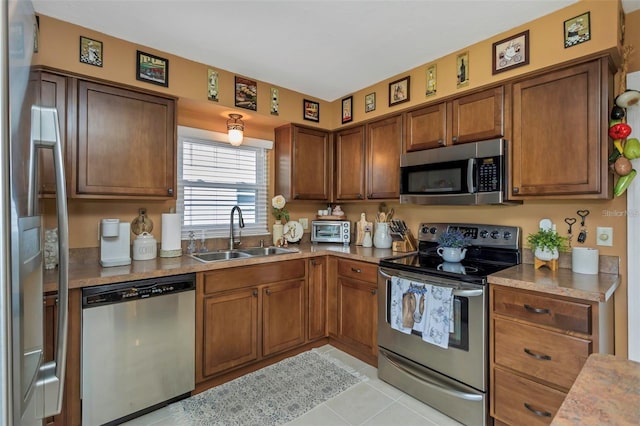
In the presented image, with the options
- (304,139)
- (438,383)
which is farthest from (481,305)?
(304,139)

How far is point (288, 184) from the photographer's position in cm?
322

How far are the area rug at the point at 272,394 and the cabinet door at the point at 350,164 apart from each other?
5.26 ft

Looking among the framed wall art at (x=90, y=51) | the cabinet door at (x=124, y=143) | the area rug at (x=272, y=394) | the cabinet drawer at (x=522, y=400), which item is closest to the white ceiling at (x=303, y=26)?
the framed wall art at (x=90, y=51)

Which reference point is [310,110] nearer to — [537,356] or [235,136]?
[235,136]

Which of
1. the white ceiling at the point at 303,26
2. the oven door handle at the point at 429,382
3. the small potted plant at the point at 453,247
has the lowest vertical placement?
the oven door handle at the point at 429,382

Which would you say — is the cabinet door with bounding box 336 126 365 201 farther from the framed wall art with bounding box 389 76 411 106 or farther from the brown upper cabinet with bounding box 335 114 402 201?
the framed wall art with bounding box 389 76 411 106

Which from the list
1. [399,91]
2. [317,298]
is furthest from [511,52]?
[317,298]

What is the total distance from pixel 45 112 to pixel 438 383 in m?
2.40

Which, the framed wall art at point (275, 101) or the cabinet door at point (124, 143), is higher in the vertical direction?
the framed wall art at point (275, 101)

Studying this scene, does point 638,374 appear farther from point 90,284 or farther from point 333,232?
point 333,232

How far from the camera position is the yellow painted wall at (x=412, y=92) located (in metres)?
1.93

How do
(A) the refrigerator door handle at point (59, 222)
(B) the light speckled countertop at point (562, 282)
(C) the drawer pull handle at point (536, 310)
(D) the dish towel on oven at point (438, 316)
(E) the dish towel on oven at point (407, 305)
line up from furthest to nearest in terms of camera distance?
(E) the dish towel on oven at point (407, 305), (D) the dish towel on oven at point (438, 316), (C) the drawer pull handle at point (536, 310), (B) the light speckled countertop at point (562, 282), (A) the refrigerator door handle at point (59, 222)

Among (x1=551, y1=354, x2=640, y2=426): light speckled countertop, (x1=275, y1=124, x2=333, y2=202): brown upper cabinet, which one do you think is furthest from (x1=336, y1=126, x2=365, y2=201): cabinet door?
(x1=551, y1=354, x2=640, y2=426): light speckled countertop

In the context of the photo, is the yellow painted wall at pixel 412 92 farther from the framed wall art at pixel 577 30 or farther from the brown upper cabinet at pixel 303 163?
the brown upper cabinet at pixel 303 163
